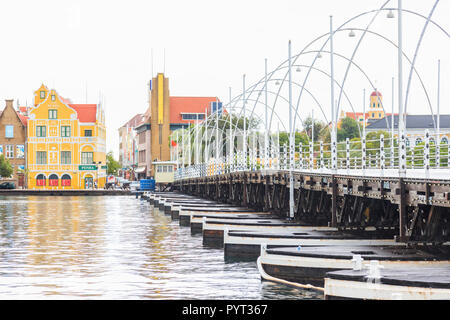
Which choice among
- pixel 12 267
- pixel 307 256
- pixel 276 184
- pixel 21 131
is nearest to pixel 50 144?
pixel 21 131

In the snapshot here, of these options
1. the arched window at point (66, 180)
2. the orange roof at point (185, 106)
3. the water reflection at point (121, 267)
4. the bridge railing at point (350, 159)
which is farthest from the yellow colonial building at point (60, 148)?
the water reflection at point (121, 267)

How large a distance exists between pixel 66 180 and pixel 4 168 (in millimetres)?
11620

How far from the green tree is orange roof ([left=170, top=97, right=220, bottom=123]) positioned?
3853 cm

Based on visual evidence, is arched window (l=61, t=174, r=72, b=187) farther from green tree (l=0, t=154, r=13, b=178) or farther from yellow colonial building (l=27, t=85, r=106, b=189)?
green tree (l=0, t=154, r=13, b=178)

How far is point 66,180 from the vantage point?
16712 cm

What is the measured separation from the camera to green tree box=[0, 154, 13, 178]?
540 feet

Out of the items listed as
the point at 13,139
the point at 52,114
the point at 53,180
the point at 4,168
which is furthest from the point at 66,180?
the point at 13,139

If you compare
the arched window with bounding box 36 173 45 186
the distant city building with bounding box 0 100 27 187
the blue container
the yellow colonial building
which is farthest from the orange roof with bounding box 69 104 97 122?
the blue container

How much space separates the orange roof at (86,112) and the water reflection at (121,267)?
10354 centimetres

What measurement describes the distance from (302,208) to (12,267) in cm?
1647

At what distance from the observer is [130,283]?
34.2 metres

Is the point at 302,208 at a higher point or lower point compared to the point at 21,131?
lower

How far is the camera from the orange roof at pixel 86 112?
6767 inches
